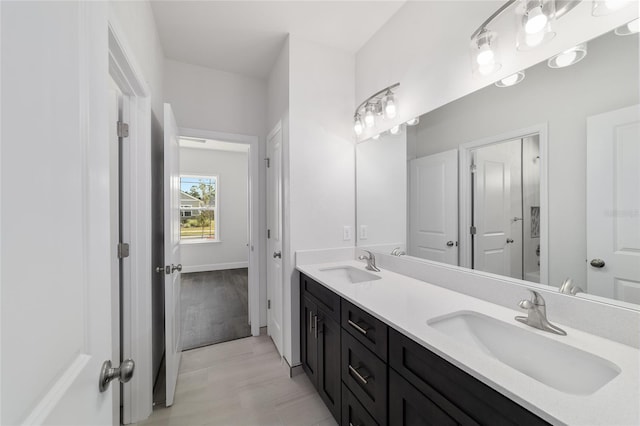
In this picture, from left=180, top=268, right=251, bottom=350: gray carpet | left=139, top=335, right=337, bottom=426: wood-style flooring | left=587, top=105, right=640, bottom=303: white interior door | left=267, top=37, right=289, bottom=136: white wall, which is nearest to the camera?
left=587, top=105, right=640, bottom=303: white interior door

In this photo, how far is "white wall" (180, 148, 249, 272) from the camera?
215 inches

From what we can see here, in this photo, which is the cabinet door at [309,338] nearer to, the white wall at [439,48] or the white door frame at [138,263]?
the white door frame at [138,263]

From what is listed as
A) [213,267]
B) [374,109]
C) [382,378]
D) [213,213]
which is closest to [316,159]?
[374,109]

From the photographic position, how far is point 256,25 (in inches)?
78.1

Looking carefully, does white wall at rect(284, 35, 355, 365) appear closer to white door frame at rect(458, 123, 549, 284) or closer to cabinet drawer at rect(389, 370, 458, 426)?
white door frame at rect(458, 123, 549, 284)

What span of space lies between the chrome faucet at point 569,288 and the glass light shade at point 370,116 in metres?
1.52

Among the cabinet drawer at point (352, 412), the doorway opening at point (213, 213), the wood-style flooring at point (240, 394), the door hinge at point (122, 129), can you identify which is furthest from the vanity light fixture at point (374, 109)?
the doorway opening at point (213, 213)

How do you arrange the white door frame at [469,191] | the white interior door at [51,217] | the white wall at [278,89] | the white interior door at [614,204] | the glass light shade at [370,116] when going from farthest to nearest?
the white wall at [278,89] < the glass light shade at [370,116] < the white door frame at [469,191] < the white interior door at [614,204] < the white interior door at [51,217]

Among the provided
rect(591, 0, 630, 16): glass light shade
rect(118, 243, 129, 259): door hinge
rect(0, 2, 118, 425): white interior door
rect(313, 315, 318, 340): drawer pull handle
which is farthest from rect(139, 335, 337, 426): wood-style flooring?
rect(591, 0, 630, 16): glass light shade

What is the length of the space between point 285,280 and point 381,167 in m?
1.22

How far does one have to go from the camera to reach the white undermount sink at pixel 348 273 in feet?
6.29

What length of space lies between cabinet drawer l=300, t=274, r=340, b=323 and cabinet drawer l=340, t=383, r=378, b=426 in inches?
14.7

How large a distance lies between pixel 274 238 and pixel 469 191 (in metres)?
1.70

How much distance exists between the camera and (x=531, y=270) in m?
1.14
